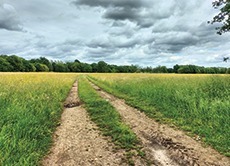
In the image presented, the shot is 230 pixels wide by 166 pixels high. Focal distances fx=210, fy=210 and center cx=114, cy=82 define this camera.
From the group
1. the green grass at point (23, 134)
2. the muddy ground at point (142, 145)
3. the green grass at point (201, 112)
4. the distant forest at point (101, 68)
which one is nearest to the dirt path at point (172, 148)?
the muddy ground at point (142, 145)

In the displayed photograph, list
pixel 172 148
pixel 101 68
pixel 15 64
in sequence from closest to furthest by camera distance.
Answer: pixel 172 148, pixel 15 64, pixel 101 68

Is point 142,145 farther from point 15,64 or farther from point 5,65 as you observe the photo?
point 15,64

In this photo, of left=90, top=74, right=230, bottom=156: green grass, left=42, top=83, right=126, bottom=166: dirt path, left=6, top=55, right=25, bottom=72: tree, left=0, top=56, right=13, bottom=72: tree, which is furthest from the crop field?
left=6, top=55, right=25, bottom=72: tree

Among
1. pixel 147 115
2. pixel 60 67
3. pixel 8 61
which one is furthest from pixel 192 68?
pixel 147 115

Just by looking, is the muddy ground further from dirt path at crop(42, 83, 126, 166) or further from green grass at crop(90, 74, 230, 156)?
green grass at crop(90, 74, 230, 156)

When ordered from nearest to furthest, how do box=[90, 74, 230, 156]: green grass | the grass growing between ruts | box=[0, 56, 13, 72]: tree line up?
the grass growing between ruts
box=[90, 74, 230, 156]: green grass
box=[0, 56, 13, 72]: tree

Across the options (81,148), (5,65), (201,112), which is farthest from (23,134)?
(5,65)

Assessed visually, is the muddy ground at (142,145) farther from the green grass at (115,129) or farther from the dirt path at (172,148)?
the green grass at (115,129)

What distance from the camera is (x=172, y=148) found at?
5418mm

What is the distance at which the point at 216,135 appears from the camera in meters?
6.20

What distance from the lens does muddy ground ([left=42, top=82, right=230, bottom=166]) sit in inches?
185

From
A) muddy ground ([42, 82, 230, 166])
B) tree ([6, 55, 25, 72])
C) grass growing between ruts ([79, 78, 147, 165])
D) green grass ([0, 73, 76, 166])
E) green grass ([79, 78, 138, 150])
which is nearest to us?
green grass ([0, 73, 76, 166])

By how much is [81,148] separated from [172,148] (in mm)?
2362

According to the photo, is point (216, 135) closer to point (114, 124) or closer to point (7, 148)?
point (114, 124)
